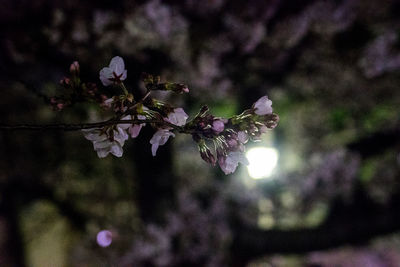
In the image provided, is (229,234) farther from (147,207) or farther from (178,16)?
(178,16)

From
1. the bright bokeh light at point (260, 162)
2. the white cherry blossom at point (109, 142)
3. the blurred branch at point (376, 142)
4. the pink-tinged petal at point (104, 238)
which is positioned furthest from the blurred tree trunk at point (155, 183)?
the blurred branch at point (376, 142)

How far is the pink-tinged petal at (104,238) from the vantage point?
14.0 ft

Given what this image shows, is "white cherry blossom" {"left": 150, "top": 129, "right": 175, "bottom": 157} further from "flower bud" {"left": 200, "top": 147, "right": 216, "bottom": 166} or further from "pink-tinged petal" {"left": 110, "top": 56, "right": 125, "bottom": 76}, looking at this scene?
"pink-tinged petal" {"left": 110, "top": 56, "right": 125, "bottom": 76}

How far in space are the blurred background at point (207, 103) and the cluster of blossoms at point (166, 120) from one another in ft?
4.56

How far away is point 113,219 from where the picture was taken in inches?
175

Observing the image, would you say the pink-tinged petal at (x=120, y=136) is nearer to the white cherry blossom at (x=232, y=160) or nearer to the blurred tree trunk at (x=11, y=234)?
the white cherry blossom at (x=232, y=160)

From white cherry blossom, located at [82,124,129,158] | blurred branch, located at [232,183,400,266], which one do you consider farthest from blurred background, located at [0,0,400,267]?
white cherry blossom, located at [82,124,129,158]

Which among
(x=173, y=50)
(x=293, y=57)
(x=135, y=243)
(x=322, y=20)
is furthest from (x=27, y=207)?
(x=322, y=20)

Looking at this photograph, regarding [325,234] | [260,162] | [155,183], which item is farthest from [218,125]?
[325,234]

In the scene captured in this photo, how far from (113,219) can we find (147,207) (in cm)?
91

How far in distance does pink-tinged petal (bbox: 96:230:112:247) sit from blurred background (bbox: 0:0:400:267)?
0.09 metres

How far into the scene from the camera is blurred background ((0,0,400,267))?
9.87ft

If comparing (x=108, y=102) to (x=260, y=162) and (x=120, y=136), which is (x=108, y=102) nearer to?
(x=120, y=136)

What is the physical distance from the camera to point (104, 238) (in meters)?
4.34
